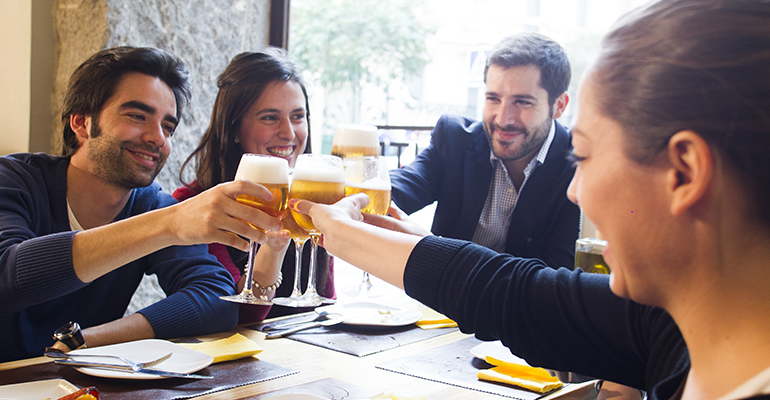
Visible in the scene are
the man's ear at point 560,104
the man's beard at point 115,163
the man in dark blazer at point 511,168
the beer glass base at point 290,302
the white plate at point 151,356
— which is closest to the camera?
the white plate at point 151,356

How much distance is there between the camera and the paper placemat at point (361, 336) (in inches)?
58.1

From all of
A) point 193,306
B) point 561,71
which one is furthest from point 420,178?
point 193,306

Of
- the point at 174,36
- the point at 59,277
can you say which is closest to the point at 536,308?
the point at 59,277

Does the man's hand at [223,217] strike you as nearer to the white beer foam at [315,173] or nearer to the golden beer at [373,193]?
the white beer foam at [315,173]

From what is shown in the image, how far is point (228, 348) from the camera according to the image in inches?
53.6

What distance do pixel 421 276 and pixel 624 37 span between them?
522mm

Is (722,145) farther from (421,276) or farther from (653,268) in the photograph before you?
(421,276)

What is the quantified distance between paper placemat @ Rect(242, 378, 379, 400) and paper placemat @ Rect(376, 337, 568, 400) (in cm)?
15

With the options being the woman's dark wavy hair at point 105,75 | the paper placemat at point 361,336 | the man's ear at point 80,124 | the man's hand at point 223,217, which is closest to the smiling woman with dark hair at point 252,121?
the woman's dark wavy hair at point 105,75

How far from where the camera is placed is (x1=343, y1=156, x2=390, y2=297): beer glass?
135cm

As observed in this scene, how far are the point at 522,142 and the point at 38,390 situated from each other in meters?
2.19

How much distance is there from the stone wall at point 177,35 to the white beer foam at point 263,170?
1.85 m

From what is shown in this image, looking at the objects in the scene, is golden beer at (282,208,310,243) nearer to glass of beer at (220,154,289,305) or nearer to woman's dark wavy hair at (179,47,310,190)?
glass of beer at (220,154,289,305)

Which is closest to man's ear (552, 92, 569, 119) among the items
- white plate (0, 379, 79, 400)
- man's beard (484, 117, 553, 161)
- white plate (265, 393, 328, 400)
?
man's beard (484, 117, 553, 161)
